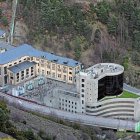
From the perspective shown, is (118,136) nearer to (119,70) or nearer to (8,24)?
(119,70)

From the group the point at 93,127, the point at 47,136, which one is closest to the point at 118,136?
the point at 93,127

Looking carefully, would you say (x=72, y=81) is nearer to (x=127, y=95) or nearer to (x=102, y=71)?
(x=102, y=71)

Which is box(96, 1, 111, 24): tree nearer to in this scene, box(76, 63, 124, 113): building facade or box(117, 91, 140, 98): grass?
box(76, 63, 124, 113): building facade

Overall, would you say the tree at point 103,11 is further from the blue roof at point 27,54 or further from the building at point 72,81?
the building at point 72,81

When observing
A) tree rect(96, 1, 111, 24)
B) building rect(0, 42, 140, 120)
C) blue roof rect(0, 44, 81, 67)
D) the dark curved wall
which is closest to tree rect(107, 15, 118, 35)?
tree rect(96, 1, 111, 24)

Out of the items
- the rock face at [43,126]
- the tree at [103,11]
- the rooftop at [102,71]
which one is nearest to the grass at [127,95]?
the rooftop at [102,71]
